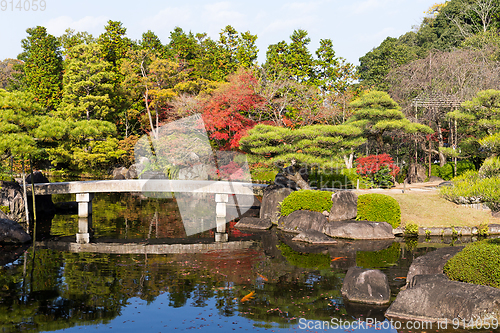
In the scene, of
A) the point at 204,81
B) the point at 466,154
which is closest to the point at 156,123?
the point at 204,81

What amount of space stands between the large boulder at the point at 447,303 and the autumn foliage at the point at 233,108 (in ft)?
64.6

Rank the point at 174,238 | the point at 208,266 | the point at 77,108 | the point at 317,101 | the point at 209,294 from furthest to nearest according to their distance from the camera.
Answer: the point at 77,108, the point at 317,101, the point at 174,238, the point at 208,266, the point at 209,294

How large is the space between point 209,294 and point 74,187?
46.1ft

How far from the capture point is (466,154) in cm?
2286

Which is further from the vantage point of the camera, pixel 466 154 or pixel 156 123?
pixel 156 123

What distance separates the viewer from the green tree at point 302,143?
18.9m

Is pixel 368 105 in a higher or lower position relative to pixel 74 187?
higher

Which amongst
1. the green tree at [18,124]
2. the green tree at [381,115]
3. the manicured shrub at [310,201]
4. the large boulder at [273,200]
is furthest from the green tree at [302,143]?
the green tree at [18,124]

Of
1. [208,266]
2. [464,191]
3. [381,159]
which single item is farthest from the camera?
[381,159]

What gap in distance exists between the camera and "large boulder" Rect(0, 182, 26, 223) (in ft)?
67.3

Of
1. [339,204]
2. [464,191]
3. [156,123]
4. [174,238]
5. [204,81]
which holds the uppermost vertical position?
[204,81]

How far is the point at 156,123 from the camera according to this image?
38.2m

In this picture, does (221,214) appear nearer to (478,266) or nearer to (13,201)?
(13,201)

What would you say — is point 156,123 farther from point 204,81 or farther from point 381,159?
point 381,159
